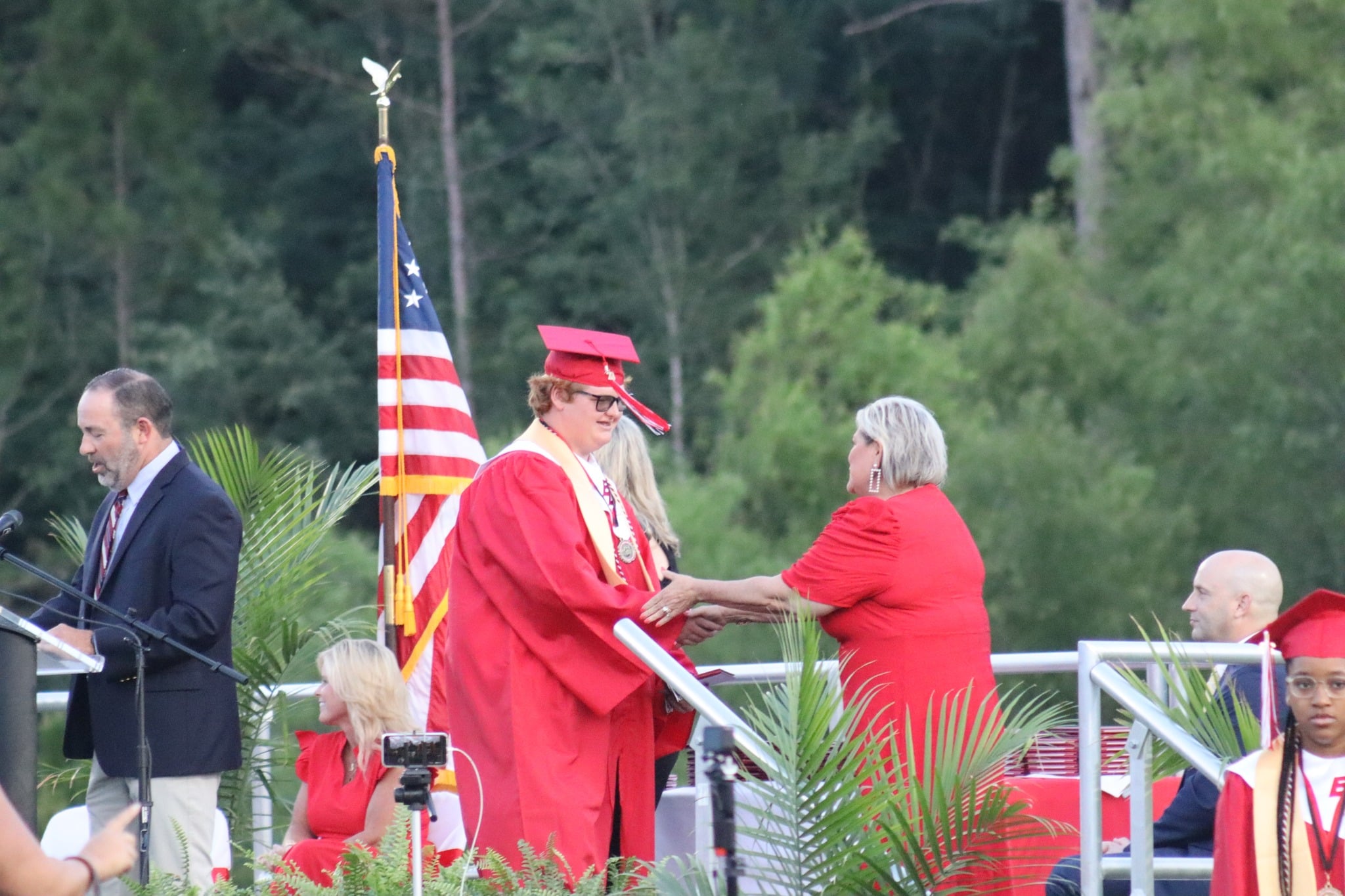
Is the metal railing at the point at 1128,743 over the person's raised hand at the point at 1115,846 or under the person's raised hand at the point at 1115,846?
over

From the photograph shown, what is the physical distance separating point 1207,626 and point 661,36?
86.4 feet

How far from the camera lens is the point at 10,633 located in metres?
4.97

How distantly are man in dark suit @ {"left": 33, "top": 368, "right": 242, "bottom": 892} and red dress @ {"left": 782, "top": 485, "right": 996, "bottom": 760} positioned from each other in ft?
5.21

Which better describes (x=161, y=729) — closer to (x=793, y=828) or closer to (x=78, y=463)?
(x=793, y=828)

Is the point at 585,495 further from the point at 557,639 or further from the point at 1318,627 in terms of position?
the point at 1318,627

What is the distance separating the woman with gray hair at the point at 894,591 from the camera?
17.2ft

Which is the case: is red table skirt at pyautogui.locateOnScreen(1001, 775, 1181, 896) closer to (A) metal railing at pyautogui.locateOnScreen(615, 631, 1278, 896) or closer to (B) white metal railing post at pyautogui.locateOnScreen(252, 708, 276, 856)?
(A) metal railing at pyautogui.locateOnScreen(615, 631, 1278, 896)

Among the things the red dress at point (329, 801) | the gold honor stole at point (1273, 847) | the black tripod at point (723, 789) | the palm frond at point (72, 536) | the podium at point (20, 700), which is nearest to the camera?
the black tripod at point (723, 789)

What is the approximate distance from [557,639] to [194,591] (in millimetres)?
995

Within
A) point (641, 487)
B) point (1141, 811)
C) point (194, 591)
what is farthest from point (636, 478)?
point (1141, 811)

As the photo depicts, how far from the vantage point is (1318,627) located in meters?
4.32

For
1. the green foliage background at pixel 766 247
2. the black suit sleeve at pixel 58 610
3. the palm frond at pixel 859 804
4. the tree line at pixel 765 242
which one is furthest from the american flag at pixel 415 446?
the tree line at pixel 765 242

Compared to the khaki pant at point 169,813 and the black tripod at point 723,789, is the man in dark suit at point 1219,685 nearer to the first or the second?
the black tripod at point 723,789

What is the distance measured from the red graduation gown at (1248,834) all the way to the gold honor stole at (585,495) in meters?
1.83
